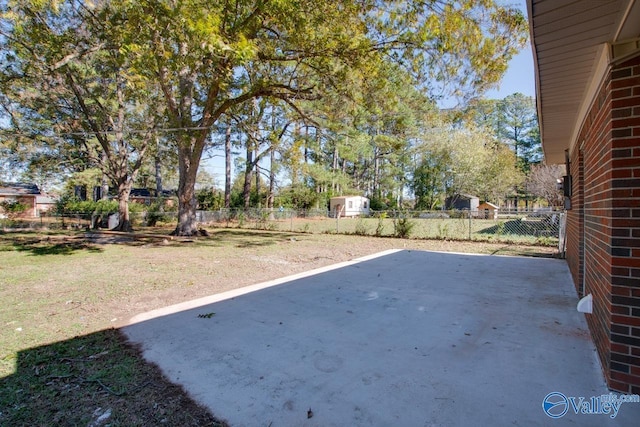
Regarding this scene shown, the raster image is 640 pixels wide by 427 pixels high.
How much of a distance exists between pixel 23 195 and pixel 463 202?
40766mm

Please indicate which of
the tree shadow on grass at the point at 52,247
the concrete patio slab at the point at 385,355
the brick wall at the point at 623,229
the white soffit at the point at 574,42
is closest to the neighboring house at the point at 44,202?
the tree shadow on grass at the point at 52,247

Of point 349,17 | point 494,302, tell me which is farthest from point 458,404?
point 349,17

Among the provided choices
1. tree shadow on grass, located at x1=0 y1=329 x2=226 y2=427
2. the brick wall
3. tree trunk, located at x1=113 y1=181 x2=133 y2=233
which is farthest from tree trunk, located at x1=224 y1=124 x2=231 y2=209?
the brick wall

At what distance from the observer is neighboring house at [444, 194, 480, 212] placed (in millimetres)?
31328

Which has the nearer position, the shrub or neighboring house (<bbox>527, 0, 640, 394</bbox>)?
neighboring house (<bbox>527, 0, 640, 394</bbox>)

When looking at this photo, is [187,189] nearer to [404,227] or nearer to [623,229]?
[404,227]

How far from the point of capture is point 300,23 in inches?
280

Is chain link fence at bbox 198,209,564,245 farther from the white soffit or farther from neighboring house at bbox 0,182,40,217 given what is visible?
neighboring house at bbox 0,182,40,217

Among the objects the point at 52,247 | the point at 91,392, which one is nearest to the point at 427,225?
the point at 91,392

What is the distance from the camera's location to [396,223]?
43.2ft

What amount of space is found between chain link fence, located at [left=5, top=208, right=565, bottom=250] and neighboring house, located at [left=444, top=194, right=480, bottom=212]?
13.8 m

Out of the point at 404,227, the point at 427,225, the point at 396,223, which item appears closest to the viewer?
the point at 404,227

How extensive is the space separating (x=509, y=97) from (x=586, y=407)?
50.5m

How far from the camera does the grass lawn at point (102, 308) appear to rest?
212cm
